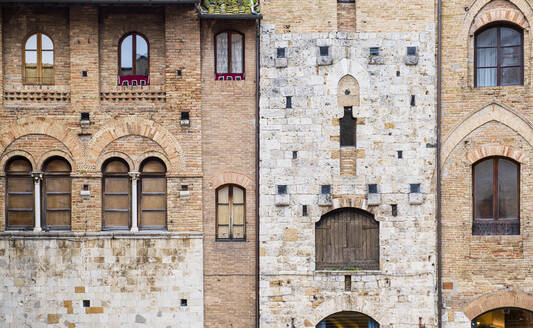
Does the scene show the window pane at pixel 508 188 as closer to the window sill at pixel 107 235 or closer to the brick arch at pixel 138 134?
the window sill at pixel 107 235

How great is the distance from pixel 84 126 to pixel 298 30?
6.28 m

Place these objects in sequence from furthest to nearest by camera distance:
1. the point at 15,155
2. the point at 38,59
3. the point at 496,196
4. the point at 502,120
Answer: the point at 38,59, the point at 496,196, the point at 15,155, the point at 502,120

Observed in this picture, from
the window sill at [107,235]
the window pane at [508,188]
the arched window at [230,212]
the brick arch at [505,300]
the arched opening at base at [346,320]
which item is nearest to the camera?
the brick arch at [505,300]

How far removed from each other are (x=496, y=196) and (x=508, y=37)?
170 inches

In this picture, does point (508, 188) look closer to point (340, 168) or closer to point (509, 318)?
point (509, 318)

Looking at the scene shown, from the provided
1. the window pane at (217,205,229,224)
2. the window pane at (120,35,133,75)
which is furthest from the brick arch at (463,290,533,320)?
the window pane at (120,35,133,75)

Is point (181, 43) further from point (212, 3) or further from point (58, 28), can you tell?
point (58, 28)

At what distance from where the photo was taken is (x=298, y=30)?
1463 cm

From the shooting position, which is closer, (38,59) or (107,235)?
(107,235)

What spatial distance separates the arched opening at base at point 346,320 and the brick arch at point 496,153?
5.04 m

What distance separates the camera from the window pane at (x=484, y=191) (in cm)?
1486

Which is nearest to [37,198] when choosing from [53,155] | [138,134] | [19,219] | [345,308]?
[19,219]

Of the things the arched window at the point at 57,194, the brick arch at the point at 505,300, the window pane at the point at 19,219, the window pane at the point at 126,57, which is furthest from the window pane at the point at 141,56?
the brick arch at the point at 505,300

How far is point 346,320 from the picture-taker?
14727 mm
